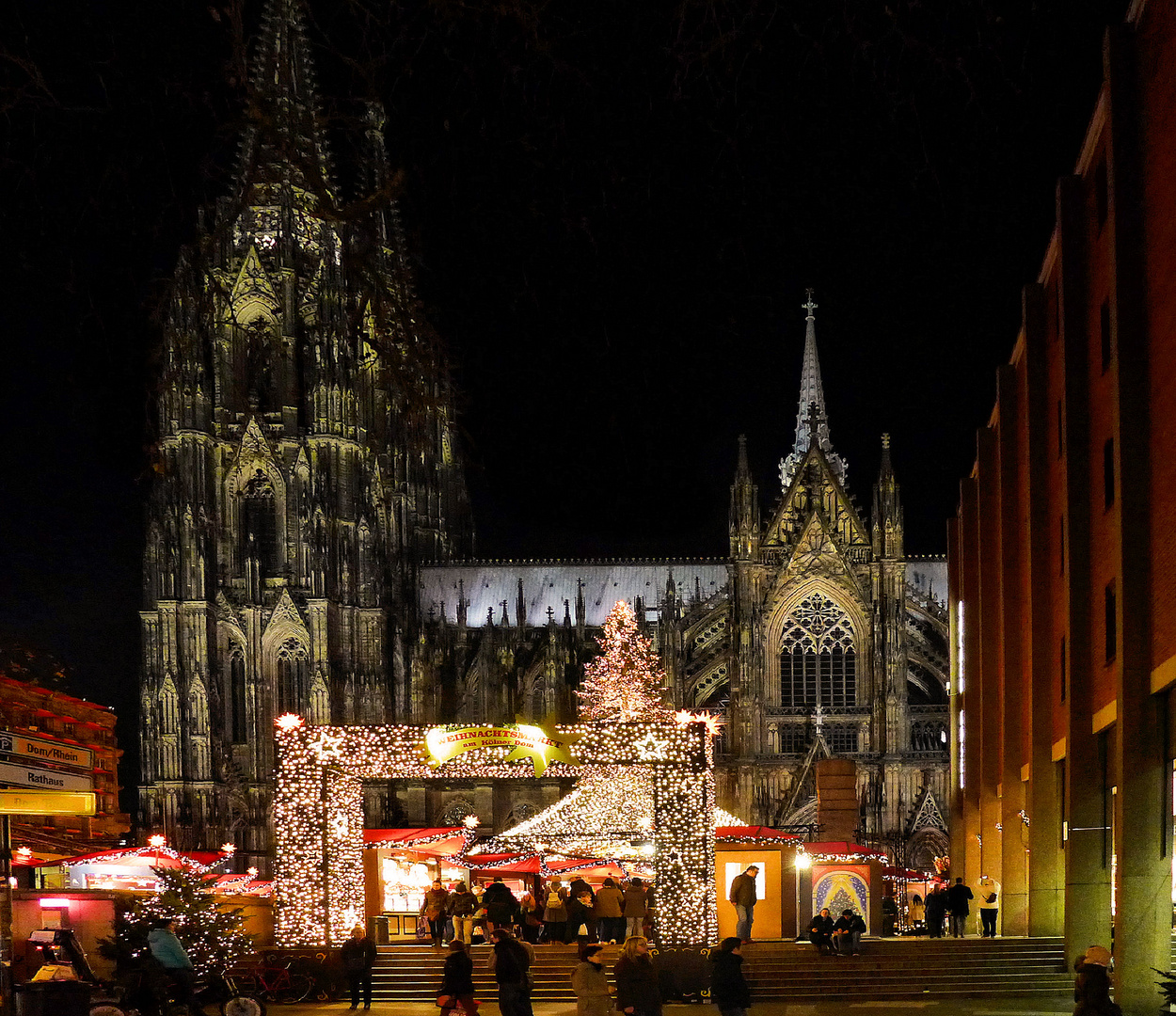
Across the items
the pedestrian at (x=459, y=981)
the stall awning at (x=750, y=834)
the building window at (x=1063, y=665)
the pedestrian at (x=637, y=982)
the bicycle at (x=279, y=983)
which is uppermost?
the building window at (x=1063, y=665)

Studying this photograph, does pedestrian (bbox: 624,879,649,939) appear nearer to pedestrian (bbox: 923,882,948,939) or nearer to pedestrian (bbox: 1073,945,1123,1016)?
pedestrian (bbox: 923,882,948,939)

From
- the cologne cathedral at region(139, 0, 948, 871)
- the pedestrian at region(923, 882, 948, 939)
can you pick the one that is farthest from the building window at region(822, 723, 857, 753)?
the pedestrian at region(923, 882, 948, 939)

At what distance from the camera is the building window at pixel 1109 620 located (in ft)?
70.8

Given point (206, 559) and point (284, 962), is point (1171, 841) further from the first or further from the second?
point (206, 559)

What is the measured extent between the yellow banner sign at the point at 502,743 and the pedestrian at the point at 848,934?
4.80 m

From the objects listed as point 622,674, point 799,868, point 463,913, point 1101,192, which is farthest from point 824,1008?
point 622,674

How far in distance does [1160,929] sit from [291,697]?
2001 inches

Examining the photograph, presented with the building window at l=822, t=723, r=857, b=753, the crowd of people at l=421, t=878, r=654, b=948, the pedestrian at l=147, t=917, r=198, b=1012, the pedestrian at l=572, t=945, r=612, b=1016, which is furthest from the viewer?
the building window at l=822, t=723, r=857, b=753

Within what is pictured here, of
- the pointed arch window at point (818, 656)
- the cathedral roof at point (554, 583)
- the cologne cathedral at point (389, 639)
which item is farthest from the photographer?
the cathedral roof at point (554, 583)

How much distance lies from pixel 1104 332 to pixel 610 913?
1179 cm

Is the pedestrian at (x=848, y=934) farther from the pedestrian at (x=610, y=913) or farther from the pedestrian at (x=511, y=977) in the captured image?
the pedestrian at (x=511, y=977)

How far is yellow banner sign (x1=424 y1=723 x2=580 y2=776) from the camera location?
80.4ft

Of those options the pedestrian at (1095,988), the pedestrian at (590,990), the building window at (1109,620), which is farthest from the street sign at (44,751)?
the building window at (1109,620)

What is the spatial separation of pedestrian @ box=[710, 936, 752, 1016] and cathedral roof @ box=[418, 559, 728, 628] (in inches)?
2310
